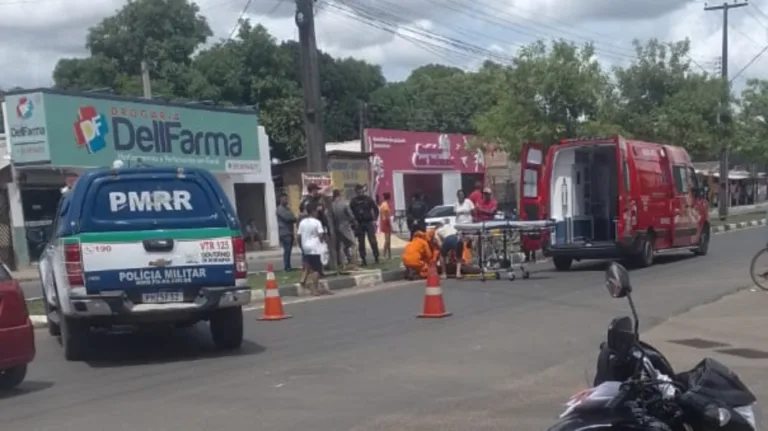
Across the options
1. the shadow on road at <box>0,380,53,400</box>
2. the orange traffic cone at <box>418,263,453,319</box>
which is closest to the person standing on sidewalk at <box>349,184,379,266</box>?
the orange traffic cone at <box>418,263,453,319</box>

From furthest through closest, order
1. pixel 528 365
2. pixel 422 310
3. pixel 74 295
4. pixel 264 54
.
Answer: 1. pixel 264 54
2. pixel 422 310
3. pixel 74 295
4. pixel 528 365

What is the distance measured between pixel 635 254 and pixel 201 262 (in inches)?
501

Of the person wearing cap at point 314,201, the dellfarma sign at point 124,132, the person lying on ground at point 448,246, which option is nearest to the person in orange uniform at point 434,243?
the person lying on ground at point 448,246

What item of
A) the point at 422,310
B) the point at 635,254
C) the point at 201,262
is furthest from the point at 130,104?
the point at 201,262

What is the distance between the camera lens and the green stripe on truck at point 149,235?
37.6 feet

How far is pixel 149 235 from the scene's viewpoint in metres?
11.7

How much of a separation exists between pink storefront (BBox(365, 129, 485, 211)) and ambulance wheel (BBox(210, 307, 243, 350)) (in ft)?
114

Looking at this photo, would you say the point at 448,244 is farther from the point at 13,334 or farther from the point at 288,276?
the point at 13,334

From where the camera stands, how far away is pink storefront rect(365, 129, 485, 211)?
159 ft

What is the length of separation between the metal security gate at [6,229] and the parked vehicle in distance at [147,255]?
19888 mm

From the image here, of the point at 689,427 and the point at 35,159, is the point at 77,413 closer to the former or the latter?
the point at 689,427

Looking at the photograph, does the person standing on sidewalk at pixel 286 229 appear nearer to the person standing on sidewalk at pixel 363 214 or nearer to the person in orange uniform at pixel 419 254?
the person standing on sidewalk at pixel 363 214

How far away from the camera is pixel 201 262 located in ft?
38.9

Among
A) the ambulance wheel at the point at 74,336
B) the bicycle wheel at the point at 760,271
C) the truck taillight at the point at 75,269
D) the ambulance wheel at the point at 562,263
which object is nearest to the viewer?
the truck taillight at the point at 75,269
